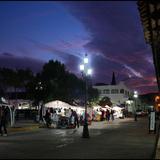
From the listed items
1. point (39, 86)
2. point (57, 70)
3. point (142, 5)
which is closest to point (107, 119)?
point (39, 86)

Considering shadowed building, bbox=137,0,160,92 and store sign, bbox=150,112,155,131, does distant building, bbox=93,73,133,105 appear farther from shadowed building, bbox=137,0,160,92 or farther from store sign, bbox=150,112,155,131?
shadowed building, bbox=137,0,160,92

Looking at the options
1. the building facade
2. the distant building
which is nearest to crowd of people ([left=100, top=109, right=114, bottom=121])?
the building facade

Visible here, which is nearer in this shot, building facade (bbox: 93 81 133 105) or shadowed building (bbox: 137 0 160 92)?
shadowed building (bbox: 137 0 160 92)

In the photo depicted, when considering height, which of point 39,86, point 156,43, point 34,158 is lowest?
point 34,158

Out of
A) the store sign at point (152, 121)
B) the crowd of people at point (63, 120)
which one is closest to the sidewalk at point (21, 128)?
the crowd of people at point (63, 120)

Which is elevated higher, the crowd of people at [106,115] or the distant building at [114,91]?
the distant building at [114,91]

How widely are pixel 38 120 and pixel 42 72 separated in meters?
44.6

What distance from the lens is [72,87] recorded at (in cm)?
9425

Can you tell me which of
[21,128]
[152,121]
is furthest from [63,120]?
[152,121]

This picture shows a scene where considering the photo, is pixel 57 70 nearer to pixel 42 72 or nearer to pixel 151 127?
pixel 42 72

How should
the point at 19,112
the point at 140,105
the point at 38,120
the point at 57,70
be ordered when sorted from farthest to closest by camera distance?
the point at 140,105 → the point at 57,70 → the point at 19,112 → the point at 38,120

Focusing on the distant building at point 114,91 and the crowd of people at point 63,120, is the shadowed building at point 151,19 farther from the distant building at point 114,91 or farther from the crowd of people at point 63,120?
the distant building at point 114,91

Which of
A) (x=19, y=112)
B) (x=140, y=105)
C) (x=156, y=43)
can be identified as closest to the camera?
(x=156, y=43)

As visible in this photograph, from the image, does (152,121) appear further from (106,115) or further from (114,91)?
(114,91)
